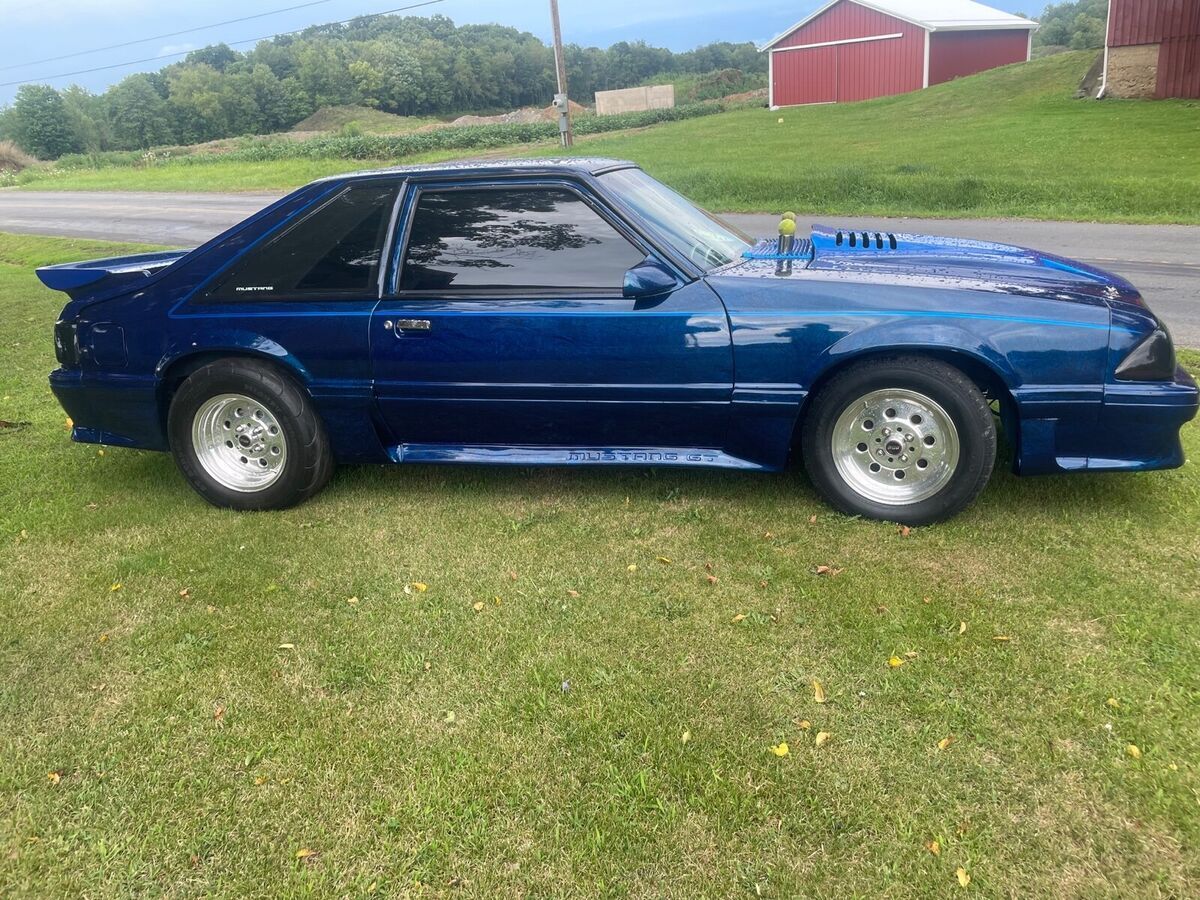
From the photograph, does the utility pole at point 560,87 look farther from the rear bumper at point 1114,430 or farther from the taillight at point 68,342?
the rear bumper at point 1114,430

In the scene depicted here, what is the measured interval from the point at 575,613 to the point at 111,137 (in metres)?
86.1

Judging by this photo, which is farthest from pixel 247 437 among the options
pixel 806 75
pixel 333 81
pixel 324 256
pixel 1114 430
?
pixel 333 81

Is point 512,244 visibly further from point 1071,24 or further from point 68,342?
point 1071,24

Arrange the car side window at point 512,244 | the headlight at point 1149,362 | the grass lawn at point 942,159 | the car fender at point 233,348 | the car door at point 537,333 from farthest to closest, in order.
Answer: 1. the grass lawn at point 942,159
2. the car fender at point 233,348
3. the car side window at point 512,244
4. the car door at point 537,333
5. the headlight at point 1149,362

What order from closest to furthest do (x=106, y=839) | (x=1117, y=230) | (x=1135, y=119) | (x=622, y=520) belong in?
(x=106, y=839) < (x=622, y=520) < (x=1117, y=230) < (x=1135, y=119)

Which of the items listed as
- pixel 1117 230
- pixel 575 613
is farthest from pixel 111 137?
pixel 575 613

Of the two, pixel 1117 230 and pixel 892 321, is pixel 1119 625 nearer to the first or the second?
pixel 892 321

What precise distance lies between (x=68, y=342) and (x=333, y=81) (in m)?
89.9

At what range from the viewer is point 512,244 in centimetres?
418

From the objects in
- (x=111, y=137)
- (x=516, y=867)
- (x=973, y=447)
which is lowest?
(x=516, y=867)

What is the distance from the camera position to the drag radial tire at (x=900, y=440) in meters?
3.79

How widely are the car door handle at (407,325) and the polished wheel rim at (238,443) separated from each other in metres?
0.81

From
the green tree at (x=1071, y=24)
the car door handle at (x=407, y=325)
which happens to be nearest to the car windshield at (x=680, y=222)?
the car door handle at (x=407, y=325)

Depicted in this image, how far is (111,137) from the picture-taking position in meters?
75.2
